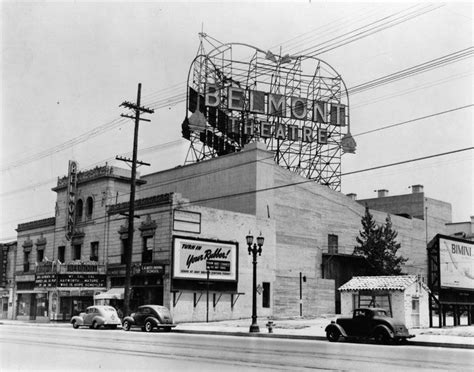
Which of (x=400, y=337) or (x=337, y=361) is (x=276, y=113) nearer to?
(x=400, y=337)

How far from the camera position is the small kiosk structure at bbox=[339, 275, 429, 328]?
3331 centimetres

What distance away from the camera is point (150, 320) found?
112 ft

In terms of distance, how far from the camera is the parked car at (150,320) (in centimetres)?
3403

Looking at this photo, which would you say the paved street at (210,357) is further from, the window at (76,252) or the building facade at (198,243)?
the window at (76,252)

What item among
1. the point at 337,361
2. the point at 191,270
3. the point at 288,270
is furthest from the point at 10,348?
the point at 288,270

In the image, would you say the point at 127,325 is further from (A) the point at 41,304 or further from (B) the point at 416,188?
(B) the point at 416,188

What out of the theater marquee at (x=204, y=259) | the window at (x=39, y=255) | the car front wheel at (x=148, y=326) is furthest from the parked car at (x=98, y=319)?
the window at (x=39, y=255)

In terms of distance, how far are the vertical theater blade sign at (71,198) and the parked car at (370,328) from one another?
110 ft

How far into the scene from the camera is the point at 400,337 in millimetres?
24656

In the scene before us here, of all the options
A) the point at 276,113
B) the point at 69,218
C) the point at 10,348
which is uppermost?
the point at 276,113

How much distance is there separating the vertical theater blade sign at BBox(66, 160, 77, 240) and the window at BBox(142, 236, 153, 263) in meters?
10.8

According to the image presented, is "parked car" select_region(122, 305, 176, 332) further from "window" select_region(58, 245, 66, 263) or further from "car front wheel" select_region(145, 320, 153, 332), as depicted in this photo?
"window" select_region(58, 245, 66, 263)

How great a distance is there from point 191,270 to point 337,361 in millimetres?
28468

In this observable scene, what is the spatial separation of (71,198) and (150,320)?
939 inches
